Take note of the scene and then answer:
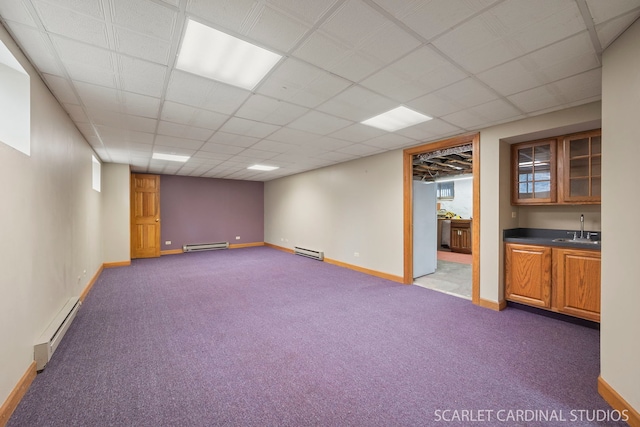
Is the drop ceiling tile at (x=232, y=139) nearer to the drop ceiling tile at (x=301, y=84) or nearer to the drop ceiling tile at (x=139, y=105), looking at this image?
the drop ceiling tile at (x=139, y=105)

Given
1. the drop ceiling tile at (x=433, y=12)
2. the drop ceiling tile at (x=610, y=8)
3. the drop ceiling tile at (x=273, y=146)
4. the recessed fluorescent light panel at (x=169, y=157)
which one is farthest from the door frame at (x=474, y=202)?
the recessed fluorescent light panel at (x=169, y=157)

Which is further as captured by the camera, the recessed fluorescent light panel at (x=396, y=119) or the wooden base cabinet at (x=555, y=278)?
the recessed fluorescent light panel at (x=396, y=119)

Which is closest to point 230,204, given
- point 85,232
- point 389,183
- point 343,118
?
point 85,232

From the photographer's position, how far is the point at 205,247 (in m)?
8.41

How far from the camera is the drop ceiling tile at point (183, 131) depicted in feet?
11.2

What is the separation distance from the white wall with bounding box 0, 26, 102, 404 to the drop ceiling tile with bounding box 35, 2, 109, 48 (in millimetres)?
341

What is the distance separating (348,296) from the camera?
401 centimetres

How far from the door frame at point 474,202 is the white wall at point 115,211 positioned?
20.5ft

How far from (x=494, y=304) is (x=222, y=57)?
4.13 meters

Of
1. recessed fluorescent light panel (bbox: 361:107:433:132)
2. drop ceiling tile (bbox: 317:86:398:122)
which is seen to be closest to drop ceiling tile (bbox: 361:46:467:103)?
drop ceiling tile (bbox: 317:86:398:122)

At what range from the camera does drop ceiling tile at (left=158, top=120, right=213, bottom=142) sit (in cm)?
342

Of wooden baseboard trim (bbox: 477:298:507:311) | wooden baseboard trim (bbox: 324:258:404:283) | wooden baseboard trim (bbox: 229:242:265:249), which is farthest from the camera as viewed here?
wooden baseboard trim (bbox: 229:242:265:249)

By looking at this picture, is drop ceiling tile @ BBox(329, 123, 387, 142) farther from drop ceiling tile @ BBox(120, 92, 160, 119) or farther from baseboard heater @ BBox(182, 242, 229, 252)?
baseboard heater @ BBox(182, 242, 229, 252)

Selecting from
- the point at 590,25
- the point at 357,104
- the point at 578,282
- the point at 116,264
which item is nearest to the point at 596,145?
the point at 578,282
